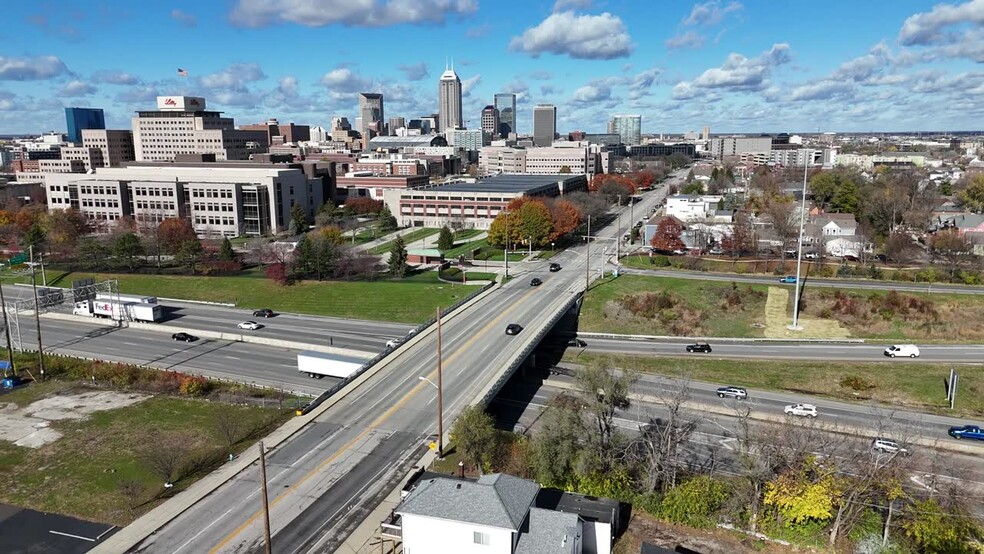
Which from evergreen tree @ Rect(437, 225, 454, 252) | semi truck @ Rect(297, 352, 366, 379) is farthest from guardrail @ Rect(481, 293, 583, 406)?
evergreen tree @ Rect(437, 225, 454, 252)

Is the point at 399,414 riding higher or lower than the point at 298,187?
lower

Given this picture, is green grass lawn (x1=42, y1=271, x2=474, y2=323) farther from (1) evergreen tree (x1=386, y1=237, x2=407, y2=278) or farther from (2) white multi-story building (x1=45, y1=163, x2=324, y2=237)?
(2) white multi-story building (x1=45, y1=163, x2=324, y2=237)

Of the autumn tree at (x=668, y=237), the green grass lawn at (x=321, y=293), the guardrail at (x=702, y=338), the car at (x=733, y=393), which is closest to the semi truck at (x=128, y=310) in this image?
the green grass lawn at (x=321, y=293)

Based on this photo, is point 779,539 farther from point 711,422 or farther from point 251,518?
point 251,518

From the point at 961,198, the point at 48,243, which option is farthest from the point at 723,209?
the point at 48,243

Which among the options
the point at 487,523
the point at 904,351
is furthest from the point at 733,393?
the point at 487,523

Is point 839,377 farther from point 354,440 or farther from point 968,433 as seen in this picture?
point 354,440
